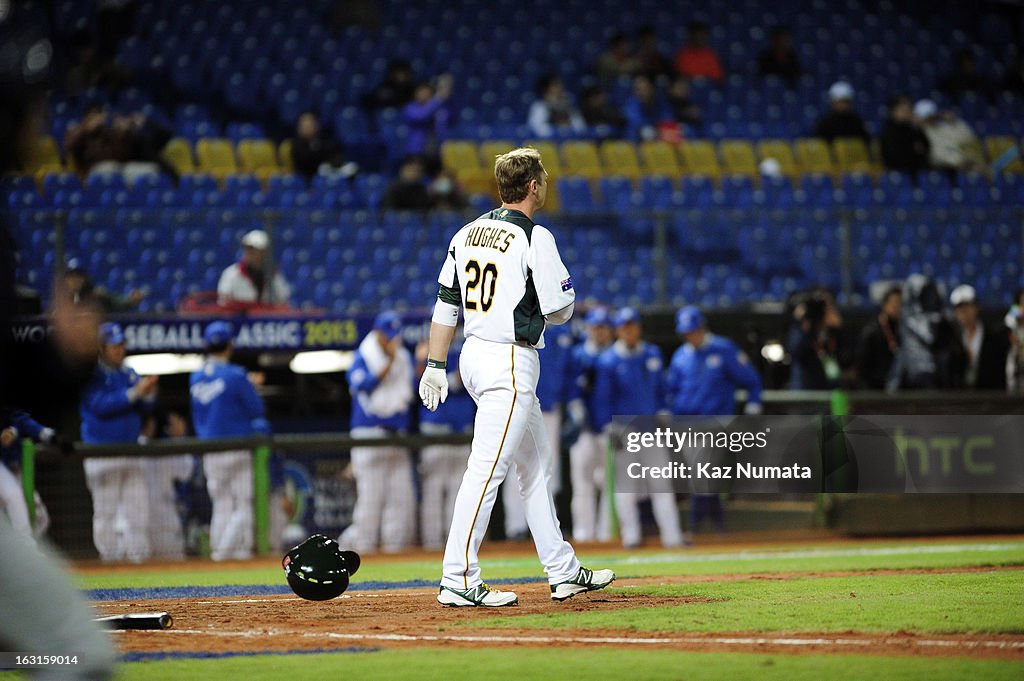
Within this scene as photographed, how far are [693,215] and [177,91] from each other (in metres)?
7.57

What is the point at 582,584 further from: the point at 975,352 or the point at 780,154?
the point at 780,154

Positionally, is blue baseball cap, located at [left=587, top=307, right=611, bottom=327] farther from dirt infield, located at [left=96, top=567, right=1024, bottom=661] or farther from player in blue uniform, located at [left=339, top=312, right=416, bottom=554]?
dirt infield, located at [left=96, top=567, right=1024, bottom=661]

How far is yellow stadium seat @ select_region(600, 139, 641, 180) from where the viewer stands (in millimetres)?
18828

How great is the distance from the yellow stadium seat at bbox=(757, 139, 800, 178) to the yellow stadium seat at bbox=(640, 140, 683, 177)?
50.7 inches

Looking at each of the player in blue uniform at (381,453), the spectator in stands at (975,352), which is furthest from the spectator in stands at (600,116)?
the player in blue uniform at (381,453)

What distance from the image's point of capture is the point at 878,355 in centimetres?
1361

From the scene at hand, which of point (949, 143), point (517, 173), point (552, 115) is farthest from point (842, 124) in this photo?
point (517, 173)

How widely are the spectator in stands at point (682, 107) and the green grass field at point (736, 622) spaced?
11048mm

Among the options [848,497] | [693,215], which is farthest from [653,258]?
[848,497]

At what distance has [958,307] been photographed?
45.3 feet

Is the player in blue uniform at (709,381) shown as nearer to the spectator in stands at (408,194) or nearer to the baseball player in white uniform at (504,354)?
the spectator in stands at (408,194)

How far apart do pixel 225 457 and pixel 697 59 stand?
38.4 feet

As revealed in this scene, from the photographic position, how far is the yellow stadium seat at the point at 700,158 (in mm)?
19203

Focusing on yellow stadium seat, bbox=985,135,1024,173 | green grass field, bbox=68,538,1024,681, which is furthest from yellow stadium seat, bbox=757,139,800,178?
green grass field, bbox=68,538,1024,681
